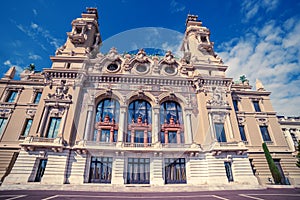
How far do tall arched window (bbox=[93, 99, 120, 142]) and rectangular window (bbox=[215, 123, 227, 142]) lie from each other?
13.7 metres

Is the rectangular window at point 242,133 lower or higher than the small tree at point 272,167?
higher

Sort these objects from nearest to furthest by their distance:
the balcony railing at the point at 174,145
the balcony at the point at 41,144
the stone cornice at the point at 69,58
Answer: the balcony at the point at 41,144 → the balcony railing at the point at 174,145 → the stone cornice at the point at 69,58

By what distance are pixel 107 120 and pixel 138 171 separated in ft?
26.1

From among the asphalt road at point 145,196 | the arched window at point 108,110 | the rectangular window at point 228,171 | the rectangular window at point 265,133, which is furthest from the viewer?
the rectangular window at point 265,133

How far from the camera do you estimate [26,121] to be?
24234 millimetres

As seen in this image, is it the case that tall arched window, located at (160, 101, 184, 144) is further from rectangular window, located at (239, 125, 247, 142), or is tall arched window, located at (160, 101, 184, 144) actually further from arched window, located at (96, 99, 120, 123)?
rectangular window, located at (239, 125, 247, 142)

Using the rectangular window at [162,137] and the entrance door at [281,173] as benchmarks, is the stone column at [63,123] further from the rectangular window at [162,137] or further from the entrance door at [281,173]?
the entrance door at [281,173]

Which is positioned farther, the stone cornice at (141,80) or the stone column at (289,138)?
the stone column at (289,138)

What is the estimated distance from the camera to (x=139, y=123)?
2291 cm

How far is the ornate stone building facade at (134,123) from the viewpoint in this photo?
19.1 metres

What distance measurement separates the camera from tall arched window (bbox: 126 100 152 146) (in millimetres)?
21969

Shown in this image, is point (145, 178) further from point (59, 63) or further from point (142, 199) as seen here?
point (59, 63)

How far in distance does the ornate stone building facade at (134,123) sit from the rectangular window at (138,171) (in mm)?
113

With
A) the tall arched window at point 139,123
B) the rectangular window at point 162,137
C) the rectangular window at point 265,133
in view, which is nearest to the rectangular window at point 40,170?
the tall arched window at point 139,123
